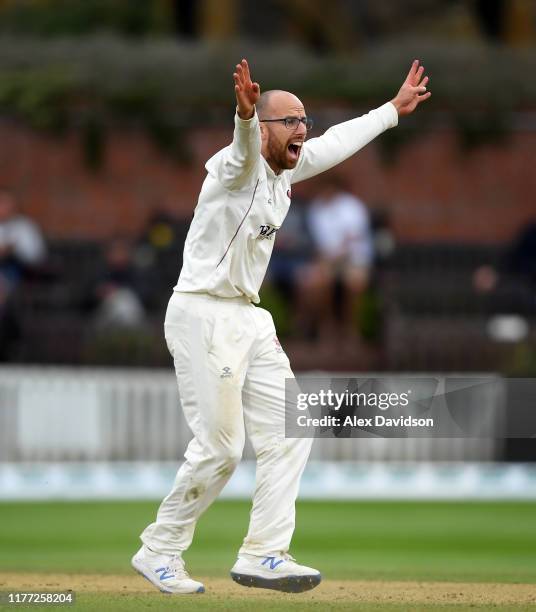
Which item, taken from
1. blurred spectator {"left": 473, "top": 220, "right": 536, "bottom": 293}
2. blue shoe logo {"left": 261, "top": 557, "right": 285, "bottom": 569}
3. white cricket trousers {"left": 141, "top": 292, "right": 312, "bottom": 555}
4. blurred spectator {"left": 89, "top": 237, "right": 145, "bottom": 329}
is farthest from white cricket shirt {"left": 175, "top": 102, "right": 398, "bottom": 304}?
blurred spectator {"left": 473, "top": 220, "right": 536, "bottom": 293}

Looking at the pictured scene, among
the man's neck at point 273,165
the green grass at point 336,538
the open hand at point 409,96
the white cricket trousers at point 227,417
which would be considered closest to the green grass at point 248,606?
the white cricket trousers at point 227,417

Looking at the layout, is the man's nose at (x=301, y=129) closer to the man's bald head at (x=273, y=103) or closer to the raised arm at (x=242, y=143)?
the man's bald head at (x=273, y=103)

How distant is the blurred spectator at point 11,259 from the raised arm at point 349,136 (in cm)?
767

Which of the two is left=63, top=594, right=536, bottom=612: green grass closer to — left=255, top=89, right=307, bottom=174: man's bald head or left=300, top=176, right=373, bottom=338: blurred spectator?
left=255, top=89, right=307, bottom=174: man's bald head

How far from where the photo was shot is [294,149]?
310 inches

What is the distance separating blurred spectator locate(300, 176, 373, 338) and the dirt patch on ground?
722 cm

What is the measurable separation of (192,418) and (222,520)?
207 inches

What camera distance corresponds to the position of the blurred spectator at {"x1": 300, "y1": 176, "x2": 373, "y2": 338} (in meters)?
15.9

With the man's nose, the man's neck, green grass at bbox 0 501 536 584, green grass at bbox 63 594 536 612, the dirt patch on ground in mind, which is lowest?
green grass at bbox 0 501 536 584

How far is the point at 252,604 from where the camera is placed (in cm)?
764

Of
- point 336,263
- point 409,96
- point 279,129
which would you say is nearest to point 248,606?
point 279,129

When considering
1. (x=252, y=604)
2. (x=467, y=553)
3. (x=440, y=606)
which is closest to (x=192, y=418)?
(x=252, y=604)

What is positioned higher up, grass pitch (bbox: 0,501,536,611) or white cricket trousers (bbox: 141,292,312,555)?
white cricket trousers (bbox: 141,292,312,555)

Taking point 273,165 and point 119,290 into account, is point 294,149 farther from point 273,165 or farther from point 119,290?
point 119,290
